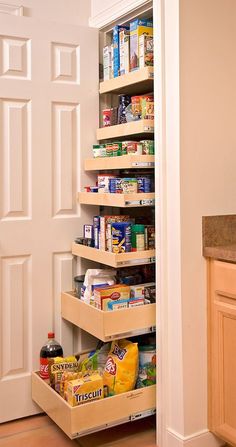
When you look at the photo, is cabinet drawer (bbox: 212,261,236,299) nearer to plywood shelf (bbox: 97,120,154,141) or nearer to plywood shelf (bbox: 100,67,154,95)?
plywood shelf (bbox: 97,120,154,141)

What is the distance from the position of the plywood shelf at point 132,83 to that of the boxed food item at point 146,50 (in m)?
0.05

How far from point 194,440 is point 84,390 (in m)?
0.50

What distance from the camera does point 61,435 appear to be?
2.36 metres

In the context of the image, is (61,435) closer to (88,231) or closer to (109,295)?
(109,295)

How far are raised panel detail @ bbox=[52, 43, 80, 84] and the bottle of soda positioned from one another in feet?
4.05

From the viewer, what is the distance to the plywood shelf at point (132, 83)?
2248mm

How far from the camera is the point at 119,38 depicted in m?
2.45

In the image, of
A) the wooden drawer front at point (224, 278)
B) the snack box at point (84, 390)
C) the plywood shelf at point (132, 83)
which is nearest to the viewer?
the wooden drawer front at point (224, 278)

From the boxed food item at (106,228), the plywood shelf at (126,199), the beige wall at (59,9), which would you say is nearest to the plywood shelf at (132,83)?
the beige wall at (59,9)

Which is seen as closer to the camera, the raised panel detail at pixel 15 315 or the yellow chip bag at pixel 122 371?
the yellow chip bag at pixel 122 371

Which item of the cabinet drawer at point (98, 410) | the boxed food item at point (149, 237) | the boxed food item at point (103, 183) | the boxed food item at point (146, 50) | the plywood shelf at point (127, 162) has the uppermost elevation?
the boxed food item at point (146, 50)

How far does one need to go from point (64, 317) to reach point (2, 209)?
23.8 inches

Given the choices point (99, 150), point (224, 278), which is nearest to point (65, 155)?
point (99, 150)

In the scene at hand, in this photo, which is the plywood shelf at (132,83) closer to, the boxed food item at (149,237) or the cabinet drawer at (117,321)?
the boxed food item at (149,237)
